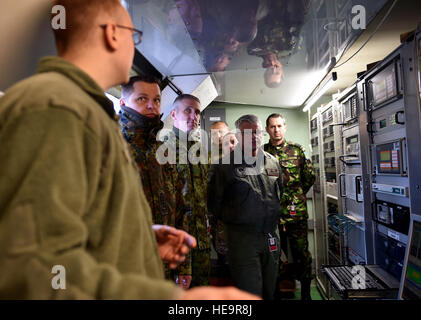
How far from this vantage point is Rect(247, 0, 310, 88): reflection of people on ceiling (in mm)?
2021

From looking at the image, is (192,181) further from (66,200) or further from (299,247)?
(66,200)

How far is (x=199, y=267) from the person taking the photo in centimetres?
219

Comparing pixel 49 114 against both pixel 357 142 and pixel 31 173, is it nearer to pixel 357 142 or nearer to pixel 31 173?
pixel 31 173

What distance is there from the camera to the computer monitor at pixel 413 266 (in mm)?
1475

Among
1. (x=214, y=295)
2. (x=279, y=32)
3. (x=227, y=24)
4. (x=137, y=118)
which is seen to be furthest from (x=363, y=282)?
(x=227, y=24)

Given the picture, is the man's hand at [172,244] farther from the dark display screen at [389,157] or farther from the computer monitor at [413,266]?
the dark display screen at [389,157]

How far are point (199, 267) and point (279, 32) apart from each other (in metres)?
2.32

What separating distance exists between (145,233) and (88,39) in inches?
22.7

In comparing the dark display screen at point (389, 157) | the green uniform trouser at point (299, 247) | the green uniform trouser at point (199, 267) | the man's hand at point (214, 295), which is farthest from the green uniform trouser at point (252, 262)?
the man's hand at point (214, 295)

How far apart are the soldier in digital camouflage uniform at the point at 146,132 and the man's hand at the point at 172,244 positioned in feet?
2.95

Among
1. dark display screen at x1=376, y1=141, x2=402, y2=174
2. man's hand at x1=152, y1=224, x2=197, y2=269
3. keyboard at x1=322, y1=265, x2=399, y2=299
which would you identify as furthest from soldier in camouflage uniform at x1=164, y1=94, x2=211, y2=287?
dark display screen at x1=376, y1=141, x2=402, y2=174

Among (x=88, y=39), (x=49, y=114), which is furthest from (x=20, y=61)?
(x=49, y=114)

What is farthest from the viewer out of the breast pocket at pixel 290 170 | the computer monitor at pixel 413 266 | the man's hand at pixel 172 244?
the breast pocket at pixel 290 170

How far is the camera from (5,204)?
462 mm
